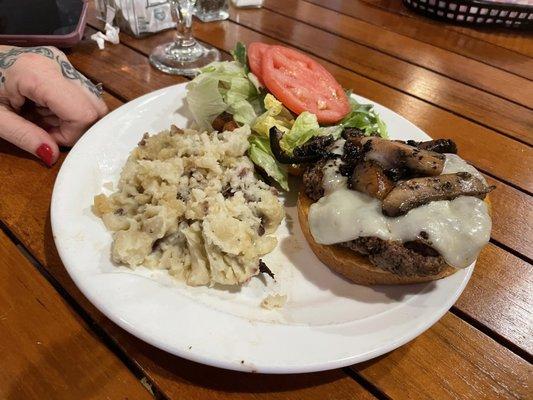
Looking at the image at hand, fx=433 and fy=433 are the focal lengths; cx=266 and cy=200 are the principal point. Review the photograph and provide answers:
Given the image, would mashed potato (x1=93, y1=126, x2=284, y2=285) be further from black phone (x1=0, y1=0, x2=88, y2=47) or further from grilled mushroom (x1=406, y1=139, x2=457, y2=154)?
black phone (x1=0, y1=0, x2=88, y2=47)

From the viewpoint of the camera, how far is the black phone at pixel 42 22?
240cm

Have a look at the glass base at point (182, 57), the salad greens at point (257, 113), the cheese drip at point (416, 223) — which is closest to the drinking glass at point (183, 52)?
the glass base at point (182, 57)

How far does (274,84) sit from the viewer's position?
75.3 inches

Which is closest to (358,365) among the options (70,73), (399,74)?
(70,73)

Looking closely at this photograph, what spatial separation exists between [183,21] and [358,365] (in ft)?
7.27

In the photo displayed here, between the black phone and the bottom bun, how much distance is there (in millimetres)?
2001

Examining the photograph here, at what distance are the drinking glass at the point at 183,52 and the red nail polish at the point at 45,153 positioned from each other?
1.00 metres

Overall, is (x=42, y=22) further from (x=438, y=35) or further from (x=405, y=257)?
(x=438, y=35)

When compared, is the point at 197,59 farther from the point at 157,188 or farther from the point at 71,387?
the point at 71,387

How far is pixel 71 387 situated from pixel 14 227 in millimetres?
711

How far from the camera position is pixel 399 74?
283 cm

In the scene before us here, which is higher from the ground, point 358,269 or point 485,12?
point 485,12

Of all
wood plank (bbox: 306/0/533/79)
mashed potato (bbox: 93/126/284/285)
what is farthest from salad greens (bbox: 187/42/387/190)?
wood plank (bbox: 306/0/533/79)

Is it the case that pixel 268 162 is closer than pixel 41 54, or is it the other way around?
pixel 268 162
